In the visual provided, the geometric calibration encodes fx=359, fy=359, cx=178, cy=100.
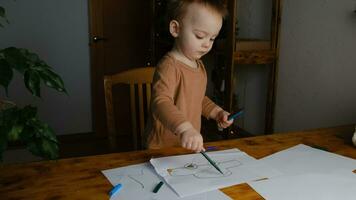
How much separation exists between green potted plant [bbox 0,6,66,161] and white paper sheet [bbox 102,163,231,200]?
232 mm

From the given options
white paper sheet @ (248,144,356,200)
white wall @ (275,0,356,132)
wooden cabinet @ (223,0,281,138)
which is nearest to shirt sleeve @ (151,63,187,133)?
white paper sheet @ (248,144,356,200)

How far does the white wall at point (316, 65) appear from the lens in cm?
184

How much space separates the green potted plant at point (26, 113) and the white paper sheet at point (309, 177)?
0.49 metres

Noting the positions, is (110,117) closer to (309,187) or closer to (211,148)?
(211,148)

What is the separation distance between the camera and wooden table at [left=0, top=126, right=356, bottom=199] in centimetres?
80

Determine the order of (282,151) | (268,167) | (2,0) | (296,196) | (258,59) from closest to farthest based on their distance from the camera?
(296,196) < (268,167) < (282,151) < (258,59) < (2,0)

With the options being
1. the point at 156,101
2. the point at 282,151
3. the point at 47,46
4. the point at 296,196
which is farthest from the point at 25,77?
the point at 47,46

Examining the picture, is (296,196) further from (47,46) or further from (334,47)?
(47,46)

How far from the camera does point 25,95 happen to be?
10.5 feet

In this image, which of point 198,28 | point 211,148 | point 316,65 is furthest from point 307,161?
point 316,65

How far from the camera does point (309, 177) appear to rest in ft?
2.98

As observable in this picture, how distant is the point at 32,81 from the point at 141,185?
0.37 metres

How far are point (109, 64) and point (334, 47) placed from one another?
208cm

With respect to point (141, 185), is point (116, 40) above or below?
above
